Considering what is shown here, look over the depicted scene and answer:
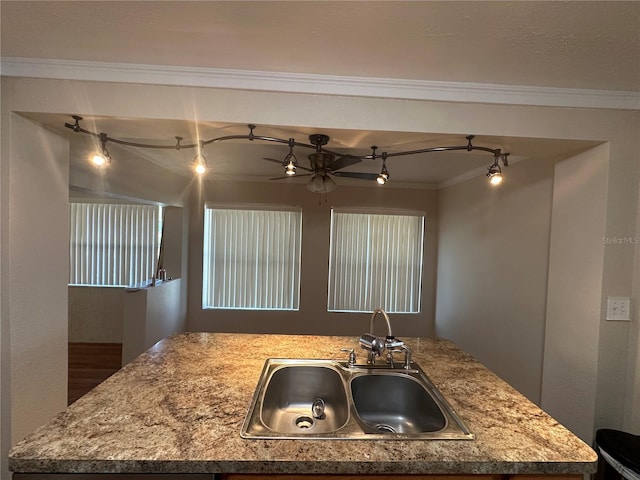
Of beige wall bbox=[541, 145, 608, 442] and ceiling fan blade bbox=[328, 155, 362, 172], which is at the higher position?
ceiling fan blade bbox=[328, 155, 362, 172]

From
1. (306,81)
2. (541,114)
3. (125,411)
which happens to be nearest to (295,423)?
(125,411)

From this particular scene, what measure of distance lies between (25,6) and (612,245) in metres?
2.83

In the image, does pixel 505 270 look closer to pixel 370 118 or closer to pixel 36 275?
pixel 370 118

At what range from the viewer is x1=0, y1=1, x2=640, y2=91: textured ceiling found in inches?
43.4

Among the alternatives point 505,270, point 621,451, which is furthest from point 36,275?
point 505,270

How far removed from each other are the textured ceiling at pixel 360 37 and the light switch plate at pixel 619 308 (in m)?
1.09

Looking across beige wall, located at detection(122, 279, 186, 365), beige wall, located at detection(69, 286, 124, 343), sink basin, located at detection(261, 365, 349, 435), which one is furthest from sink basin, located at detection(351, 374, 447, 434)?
beige wall, located at detection(69, 286, 124, 343)

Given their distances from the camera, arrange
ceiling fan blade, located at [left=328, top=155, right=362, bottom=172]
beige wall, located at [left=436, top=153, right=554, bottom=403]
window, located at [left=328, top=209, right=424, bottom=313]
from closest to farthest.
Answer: ceiling fan blade, located at [left=328, top=155, right=362, bottom=172], beige wall, located at [left=436, top=153, right=554, bottom=403], window, located at [left=328, top=209, right=424, bottom=313]

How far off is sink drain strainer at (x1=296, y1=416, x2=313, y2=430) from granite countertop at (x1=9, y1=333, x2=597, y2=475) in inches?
12.4

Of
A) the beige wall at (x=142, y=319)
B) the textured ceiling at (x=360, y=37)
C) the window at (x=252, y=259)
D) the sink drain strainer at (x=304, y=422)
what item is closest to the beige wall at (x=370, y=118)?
the textured ceiling at (x=360, y=37)

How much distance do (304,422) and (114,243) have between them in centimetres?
455

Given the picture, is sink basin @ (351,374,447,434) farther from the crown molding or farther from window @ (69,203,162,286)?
window @ (69,203,162,286)

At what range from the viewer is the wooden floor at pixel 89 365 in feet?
10.6

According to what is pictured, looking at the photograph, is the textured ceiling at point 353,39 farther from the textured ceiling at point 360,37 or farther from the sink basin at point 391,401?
the sink basin at point 391,401
